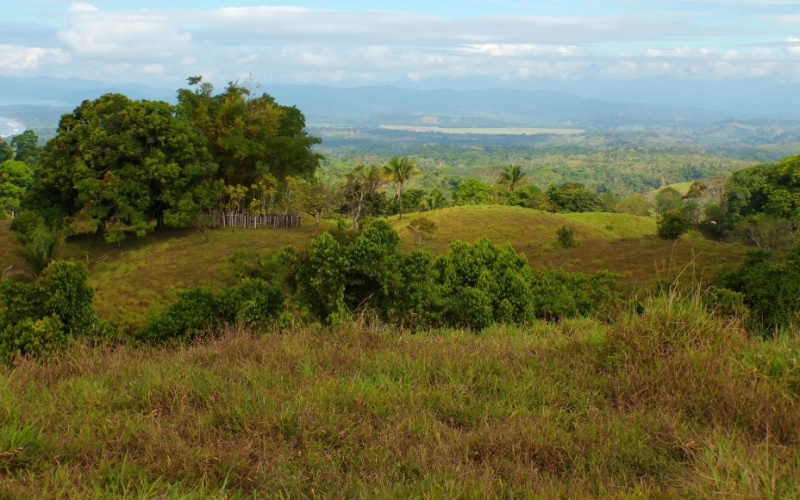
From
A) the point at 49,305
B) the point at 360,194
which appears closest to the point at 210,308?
the point at 49,305

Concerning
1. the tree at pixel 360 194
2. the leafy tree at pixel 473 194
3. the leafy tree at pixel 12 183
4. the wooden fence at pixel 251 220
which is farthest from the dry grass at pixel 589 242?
the leafy tree at pixel 12 183

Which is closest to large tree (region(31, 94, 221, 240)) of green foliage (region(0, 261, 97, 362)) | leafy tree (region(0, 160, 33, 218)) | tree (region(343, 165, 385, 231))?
tree (region(343, 165, 385, 231))

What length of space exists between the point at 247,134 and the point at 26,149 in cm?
4934

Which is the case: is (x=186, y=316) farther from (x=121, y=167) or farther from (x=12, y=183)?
(x=12, y=183)

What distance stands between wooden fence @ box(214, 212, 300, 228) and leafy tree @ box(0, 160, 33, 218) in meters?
21.4

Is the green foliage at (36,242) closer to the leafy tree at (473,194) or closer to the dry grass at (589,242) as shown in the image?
the dry grass at (589,242)

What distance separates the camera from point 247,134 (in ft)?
138

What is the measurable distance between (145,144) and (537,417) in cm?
3495

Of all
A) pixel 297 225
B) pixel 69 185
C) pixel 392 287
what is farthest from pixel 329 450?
pixel 297 225

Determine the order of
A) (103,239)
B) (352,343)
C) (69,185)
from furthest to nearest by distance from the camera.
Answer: (103,239) < (69,185) < (352,343)

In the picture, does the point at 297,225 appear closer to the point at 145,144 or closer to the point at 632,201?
the point at 145,144

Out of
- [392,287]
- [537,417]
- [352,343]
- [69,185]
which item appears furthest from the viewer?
[69,185]

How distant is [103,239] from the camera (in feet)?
117

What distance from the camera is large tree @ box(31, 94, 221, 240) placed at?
107 ft
